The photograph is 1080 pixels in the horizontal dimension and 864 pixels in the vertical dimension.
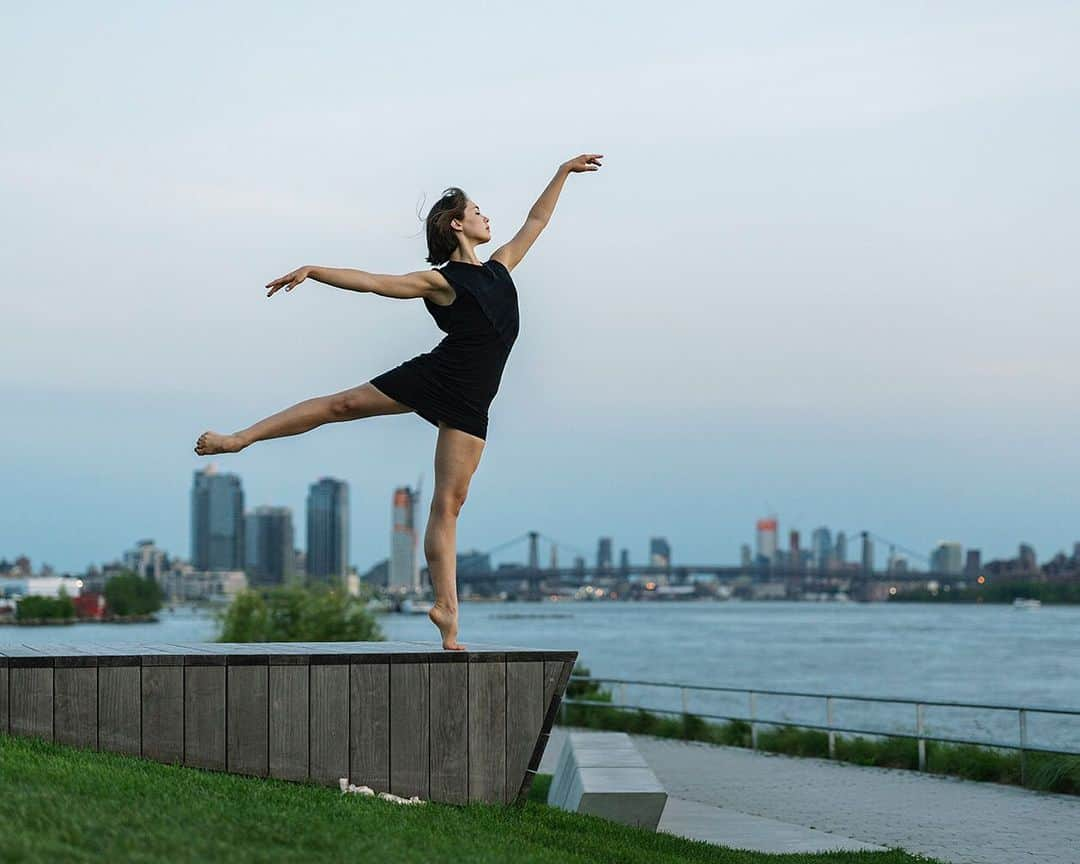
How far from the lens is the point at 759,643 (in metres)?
95.4

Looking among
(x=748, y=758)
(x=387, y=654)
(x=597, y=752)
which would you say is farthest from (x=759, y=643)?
(x=387, y=654)

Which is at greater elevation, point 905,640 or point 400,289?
point 400,289

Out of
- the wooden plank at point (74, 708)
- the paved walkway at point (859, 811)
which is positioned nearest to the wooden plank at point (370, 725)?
the wooden plank at point (74, 708)

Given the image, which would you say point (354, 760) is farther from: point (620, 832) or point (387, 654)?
point (620, 832)

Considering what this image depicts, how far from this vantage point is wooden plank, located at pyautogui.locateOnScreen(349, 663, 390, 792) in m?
7.73

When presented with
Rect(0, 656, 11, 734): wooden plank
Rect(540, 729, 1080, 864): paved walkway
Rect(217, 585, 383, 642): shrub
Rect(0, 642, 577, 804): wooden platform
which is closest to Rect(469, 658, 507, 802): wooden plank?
Rect(0, 642, 577, 804): wooden platform

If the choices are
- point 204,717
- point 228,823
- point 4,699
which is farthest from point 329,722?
point 228,823

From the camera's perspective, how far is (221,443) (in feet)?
24.9

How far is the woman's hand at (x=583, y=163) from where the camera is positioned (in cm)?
854

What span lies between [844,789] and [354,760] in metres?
9.81

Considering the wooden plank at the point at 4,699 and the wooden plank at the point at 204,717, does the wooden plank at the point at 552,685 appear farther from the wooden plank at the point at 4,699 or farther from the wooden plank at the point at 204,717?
the wooden plank at the point at 4,699

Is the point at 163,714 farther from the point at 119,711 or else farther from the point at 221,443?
the point at 221,443

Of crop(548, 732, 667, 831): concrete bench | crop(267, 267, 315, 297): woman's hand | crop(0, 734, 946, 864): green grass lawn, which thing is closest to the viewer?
crop(0, 734, 946, 864): green grass lawn

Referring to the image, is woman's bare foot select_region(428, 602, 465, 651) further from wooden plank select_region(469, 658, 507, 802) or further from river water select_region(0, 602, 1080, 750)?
river water select_region(0, 602, 1080, 750)
